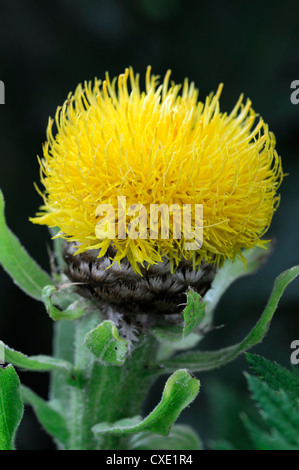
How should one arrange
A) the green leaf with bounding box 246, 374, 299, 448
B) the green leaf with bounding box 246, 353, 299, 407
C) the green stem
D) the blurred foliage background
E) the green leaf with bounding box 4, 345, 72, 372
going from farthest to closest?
the blurred foliage background, the green stem, the green leaf with bounding box 4, 345, 72, 372, the green leaf with bounding box 246, 353, 299, 407, the green leaf with bounding box 246, 374, 299, 448

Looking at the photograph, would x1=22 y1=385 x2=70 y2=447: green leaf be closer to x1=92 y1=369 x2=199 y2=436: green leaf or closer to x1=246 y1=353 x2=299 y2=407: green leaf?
x1=92 y1=369 x2=199 y2=436: green leaf

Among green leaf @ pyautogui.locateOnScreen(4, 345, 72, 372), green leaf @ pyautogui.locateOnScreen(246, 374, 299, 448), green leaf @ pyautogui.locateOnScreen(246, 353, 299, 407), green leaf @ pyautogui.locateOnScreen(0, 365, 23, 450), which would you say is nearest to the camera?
green leaf @ pyautogui.locateOnScreen(246, 374, 299, 448)

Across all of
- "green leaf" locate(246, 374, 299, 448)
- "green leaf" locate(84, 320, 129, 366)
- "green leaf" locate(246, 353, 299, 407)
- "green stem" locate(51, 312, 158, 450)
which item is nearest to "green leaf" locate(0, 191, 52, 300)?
"green stem" locate(51, 312, 158, 450)

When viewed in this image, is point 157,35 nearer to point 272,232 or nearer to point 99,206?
point 272,232

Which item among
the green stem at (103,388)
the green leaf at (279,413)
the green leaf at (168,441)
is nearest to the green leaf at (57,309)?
the green stem at (103,388)

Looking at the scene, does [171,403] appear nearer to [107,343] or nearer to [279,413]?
[107,343]

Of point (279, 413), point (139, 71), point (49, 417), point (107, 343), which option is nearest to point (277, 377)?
point (279, 413)

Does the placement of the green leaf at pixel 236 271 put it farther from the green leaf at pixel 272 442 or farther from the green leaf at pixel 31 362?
the green leaf at pixel 272 442
